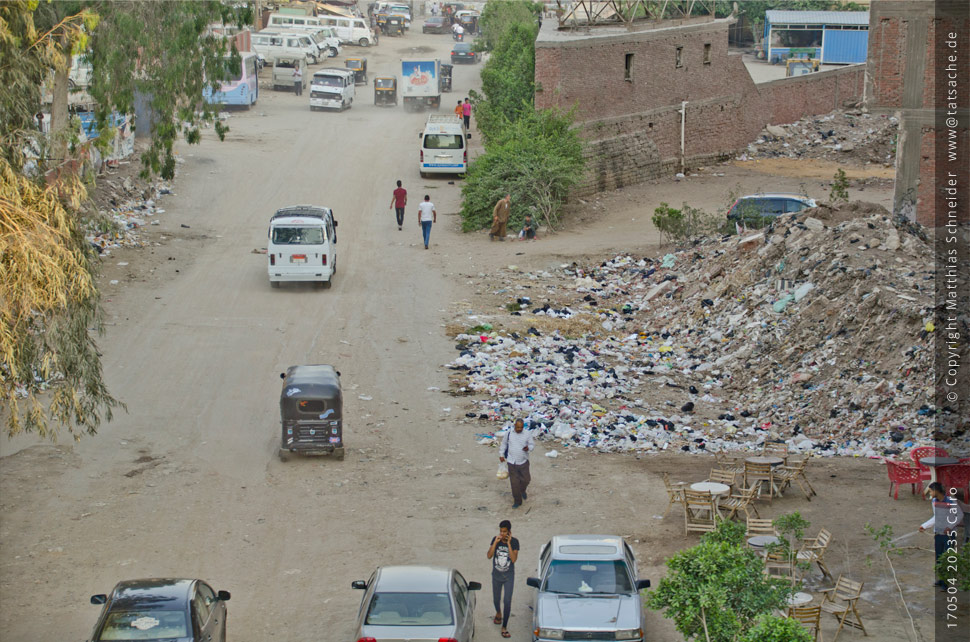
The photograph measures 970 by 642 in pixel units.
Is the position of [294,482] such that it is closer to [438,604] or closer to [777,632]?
[438,604]

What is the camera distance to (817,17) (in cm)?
6638

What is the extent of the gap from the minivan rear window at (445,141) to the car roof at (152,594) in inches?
1078

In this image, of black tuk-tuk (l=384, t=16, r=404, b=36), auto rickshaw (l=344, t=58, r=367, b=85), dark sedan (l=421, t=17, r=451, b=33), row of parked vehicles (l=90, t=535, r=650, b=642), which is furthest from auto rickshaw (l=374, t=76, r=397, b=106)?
row of parked vehicles (l=90, t=535, r=650, b=642)

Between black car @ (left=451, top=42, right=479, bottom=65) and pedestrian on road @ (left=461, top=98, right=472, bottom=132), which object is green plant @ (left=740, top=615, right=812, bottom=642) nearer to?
pedestrian on road @ (left=461, top=98, right=472, bottom=132)

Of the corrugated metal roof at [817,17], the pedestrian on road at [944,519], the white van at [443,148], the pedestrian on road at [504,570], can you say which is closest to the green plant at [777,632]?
the pedestrian on road at [504,570]

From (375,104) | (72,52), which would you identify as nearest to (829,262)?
(72,52)

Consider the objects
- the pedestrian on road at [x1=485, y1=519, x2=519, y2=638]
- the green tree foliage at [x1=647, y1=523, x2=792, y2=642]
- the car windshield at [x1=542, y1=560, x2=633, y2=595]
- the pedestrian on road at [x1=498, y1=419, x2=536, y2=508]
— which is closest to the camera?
the green tree foliage at [x1=647, y1=523, x2=792, y2=642]

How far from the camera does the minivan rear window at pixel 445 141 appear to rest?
37.1 m

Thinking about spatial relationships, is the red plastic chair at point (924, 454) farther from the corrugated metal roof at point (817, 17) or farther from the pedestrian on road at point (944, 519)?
the corrugated metal roof at point (817, 17)

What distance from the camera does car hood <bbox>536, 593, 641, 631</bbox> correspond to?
10977mm

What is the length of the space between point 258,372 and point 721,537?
12247 mm

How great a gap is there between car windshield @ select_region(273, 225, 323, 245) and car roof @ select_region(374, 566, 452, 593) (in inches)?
589

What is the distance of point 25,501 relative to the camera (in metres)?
15.3

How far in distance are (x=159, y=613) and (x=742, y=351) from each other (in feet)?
44.5
